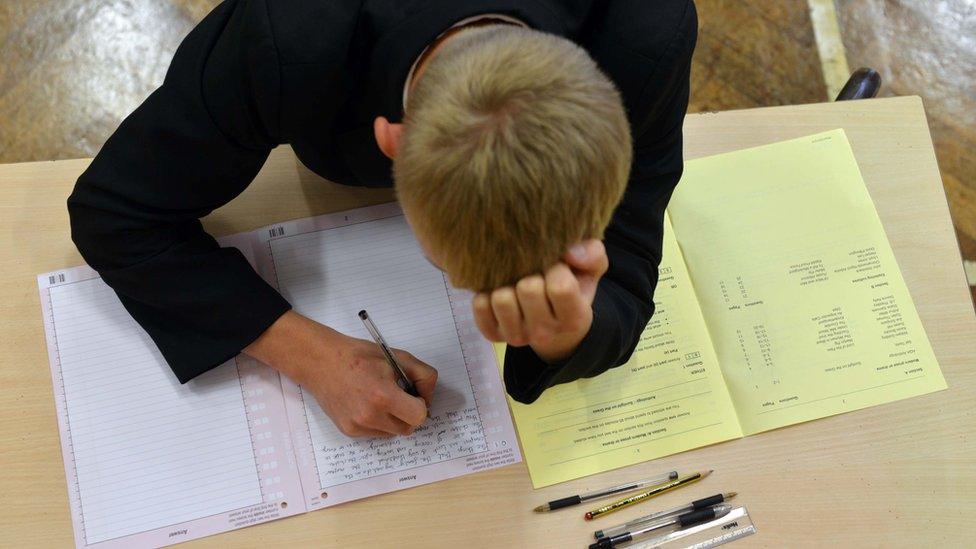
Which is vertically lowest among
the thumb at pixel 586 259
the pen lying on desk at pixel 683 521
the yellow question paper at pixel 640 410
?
the pen lying on desk at pixel 683 521

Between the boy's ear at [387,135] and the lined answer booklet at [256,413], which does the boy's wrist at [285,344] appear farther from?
the boy's ear at [387,135]

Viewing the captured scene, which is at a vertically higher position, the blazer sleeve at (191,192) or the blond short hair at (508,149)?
A: the blazer sleeve at (191,192)

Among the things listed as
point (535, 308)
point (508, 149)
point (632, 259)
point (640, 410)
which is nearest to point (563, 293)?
point (535, 308)

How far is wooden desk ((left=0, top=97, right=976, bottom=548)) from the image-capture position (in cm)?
A: 83

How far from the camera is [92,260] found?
0.81 m

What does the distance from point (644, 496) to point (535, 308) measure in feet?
1.38

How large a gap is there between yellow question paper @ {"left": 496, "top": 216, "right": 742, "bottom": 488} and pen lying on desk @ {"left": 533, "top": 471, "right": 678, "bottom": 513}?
2 centimetres

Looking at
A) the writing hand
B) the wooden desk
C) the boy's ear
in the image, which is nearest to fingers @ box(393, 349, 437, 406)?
the writing hand

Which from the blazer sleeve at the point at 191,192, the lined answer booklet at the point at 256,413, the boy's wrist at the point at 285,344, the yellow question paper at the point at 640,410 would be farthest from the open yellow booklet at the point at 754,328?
the blazer sleeve at the point at 191,192

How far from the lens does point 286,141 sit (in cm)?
79

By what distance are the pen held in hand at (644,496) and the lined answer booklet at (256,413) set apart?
4.6 inches

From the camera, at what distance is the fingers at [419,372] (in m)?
0.84

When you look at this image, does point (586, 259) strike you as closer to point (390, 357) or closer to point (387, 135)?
point (387, 135)

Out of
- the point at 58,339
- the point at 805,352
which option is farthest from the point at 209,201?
the point at 805,352
